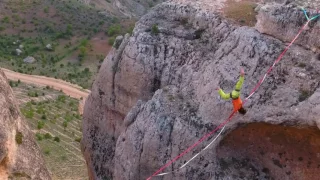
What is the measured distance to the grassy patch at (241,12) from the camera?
1459 centimetres

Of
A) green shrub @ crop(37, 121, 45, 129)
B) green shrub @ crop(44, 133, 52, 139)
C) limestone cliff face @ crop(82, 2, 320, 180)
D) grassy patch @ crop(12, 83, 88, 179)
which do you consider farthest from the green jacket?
green shrub @ crop(37, 121, 45, 129)

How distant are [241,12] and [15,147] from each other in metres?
8.73

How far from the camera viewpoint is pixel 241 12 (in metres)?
15.2

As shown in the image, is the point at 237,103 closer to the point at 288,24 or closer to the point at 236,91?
the point at 236,91

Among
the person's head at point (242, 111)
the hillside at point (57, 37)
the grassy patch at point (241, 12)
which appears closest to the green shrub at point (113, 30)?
the hillside at point (57, 37)

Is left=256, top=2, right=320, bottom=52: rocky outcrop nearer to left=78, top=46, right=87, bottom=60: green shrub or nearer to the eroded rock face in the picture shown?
the eroded rock face

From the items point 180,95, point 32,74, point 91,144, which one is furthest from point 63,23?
point 180,95

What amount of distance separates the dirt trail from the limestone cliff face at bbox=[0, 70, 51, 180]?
34.0 m

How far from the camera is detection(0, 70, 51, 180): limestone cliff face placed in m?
12.5

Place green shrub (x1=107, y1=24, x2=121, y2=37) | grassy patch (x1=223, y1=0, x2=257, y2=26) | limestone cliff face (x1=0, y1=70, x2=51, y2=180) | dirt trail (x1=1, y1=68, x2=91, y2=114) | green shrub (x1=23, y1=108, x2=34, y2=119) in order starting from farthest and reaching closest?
green shrub (x1=107, y1=24, x2=121, y2=37)
dirt trail (x1=1, y1=68, x2=91, y2=114)
green shrub (x1=23, y1=108, x2=34, y2=119)
grassy patch (x1=223, y1=0, x2=257, y2=26)
limestone cliff face (x1=0, y1=70, x2=51, y2=180)

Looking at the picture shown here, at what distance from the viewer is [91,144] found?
1870cm

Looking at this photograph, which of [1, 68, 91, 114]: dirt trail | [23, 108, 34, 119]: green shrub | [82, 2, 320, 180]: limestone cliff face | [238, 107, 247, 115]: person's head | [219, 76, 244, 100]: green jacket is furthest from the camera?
[1, 68, 91, 114]: dirt trail

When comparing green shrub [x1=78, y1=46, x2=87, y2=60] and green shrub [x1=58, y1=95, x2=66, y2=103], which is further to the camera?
green shrub [x1=78, y1=46, x2=87, y2=60]

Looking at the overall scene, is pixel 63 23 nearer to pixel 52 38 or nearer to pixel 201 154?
pixel 52 38
